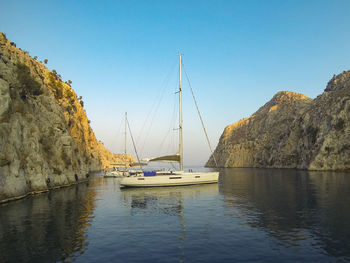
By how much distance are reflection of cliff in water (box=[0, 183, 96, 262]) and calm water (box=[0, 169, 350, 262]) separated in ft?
0.16

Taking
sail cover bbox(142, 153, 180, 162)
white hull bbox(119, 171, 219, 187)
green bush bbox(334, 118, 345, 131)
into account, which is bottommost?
white hull bbox(119, 171, 219, 187)

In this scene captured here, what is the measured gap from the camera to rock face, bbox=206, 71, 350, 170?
83062 mm

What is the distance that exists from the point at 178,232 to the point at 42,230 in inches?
361

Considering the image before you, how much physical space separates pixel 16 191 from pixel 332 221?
3134 centimetres

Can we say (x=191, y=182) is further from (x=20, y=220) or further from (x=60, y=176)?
(x=20, y=220)

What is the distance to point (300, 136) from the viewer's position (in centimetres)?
11206

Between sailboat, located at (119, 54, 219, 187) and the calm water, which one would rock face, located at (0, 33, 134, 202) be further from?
sailboat, located at (119, 54, 219, 187)

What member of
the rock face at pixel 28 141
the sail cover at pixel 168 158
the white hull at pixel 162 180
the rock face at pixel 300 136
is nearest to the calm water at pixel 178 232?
the rock face at pixel 28 141

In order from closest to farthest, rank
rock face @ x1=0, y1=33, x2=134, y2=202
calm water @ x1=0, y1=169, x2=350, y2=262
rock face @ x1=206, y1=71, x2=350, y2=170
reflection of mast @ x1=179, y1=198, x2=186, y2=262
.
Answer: calm water @ x1=0, y1=169, x2=350, y2=262 → reflection of mast @ x1=179, y1=198, x2=186, y2=262 → rock face @ x1=0, y1=33, x2=134, y2=202 → rock face @ x1=206, y1=71, x2=350, y2=170

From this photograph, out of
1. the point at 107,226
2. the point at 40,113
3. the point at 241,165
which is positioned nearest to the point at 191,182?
the point at 107,226

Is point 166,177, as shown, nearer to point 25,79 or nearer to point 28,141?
point 28,141

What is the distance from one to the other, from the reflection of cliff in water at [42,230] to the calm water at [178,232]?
0.05m

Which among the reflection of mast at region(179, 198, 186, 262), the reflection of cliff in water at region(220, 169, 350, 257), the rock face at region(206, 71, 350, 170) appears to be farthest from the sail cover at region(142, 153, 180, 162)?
the rock face at region(206, 71, 350, 170)

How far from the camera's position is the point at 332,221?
18766 mm
